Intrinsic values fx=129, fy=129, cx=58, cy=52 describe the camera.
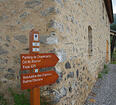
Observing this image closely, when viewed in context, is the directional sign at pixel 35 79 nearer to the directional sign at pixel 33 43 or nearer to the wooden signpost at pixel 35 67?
the wooden signpost at pixel 35 67

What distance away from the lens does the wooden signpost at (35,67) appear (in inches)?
63.4

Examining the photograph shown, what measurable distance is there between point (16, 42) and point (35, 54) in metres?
1.01

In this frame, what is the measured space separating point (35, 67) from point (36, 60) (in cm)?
9

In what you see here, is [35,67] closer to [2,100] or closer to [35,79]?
[35,79]

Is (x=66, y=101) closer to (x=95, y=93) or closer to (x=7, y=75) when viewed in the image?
(x=7, y=75)

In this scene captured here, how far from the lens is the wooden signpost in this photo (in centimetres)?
161

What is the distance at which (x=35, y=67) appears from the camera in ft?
5.53

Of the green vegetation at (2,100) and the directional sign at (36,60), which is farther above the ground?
the directional sign at (36,60)

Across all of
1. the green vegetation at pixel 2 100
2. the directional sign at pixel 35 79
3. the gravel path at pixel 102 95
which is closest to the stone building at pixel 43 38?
the green vegetation at pixel 2 100

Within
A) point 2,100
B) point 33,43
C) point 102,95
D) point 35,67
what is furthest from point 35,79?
point 102,95

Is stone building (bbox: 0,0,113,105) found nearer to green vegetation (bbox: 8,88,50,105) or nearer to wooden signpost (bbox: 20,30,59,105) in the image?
green vegetation (bbox: 8,88,50,105)

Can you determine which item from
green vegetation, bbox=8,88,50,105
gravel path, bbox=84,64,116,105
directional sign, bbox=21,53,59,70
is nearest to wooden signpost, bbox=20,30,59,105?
directional sign, bbox=21,53,59,70

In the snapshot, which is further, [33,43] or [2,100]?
[2,100]

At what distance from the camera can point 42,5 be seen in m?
2.35
